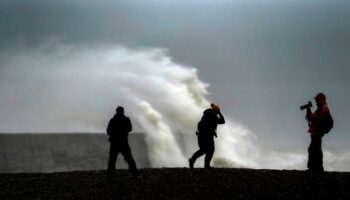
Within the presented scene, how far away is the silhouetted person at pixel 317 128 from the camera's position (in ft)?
66.6

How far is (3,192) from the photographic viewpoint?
19.2 m

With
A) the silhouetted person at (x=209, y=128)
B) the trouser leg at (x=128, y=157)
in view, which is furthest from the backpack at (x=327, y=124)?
the trouser leg at (x=128, y=157)

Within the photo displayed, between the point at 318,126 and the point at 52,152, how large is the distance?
360 inches

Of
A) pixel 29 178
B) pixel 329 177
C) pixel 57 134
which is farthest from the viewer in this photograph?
pixel 57 134

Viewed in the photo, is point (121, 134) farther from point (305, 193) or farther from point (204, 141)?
point (305, 193)

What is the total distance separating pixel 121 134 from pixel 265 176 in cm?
351

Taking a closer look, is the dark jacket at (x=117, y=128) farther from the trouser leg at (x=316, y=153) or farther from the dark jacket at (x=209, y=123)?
the trouser leg at (x=316, y=153)

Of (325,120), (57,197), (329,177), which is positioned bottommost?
(57,197)

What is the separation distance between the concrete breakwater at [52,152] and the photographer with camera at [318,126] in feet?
28.3

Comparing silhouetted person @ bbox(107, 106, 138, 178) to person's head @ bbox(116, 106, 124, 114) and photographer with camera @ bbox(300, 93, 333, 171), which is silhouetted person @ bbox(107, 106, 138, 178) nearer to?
person's head @ bbox(116, 106, 124, 114)

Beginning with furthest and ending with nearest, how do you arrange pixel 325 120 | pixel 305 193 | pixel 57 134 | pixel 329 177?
pixel 57 134, pixel 325 120, pixel 329 177, pixel 305 193

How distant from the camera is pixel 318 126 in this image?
20359 millimetres

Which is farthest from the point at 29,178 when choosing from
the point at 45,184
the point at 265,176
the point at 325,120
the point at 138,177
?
the point at 325,120

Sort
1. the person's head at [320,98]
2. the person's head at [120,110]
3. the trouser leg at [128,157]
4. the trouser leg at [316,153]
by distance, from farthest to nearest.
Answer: the trouser leg at [316,153] → the person's head at [320,98] → the trouser leg at [128,157] → the person's head at [120,110]
